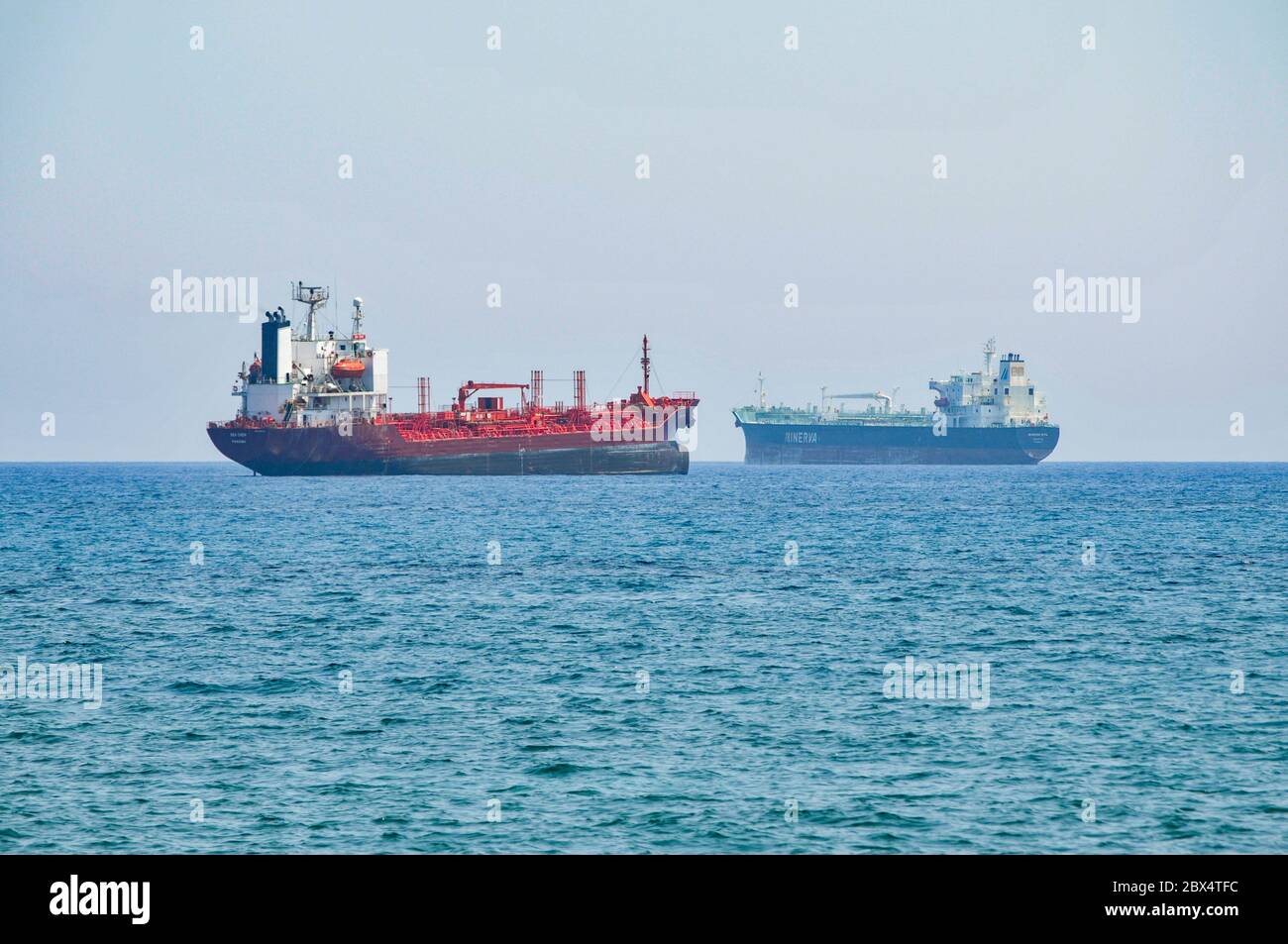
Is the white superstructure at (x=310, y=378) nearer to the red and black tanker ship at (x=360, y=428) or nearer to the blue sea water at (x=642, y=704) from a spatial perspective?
the red and black tanker ship at (x=360, y=428)

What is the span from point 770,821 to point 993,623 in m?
19.3

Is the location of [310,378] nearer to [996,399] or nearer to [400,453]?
[400,453]

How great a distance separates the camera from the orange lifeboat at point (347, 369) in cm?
12600

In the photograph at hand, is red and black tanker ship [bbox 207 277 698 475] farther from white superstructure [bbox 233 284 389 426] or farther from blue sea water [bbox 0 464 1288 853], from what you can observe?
blue sea water [bbox 0 464 1288 853]

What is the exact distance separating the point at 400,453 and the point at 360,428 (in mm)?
4439

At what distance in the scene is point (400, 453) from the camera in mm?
124500

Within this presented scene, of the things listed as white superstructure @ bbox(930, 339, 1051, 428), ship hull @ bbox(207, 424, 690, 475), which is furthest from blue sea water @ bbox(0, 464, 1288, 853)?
white superstructure @ bbox(930, 339, 1051, 428)

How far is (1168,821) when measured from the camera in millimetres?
15758

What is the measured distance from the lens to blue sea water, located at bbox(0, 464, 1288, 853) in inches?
625

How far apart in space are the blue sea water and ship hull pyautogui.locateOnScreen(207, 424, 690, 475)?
68118 millimetres

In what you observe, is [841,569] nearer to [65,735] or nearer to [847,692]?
[847,692]

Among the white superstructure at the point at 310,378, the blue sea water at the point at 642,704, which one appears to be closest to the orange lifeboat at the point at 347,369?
the white superstructure at the point at 310,378

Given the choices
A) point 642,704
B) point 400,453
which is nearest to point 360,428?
point 400,453
